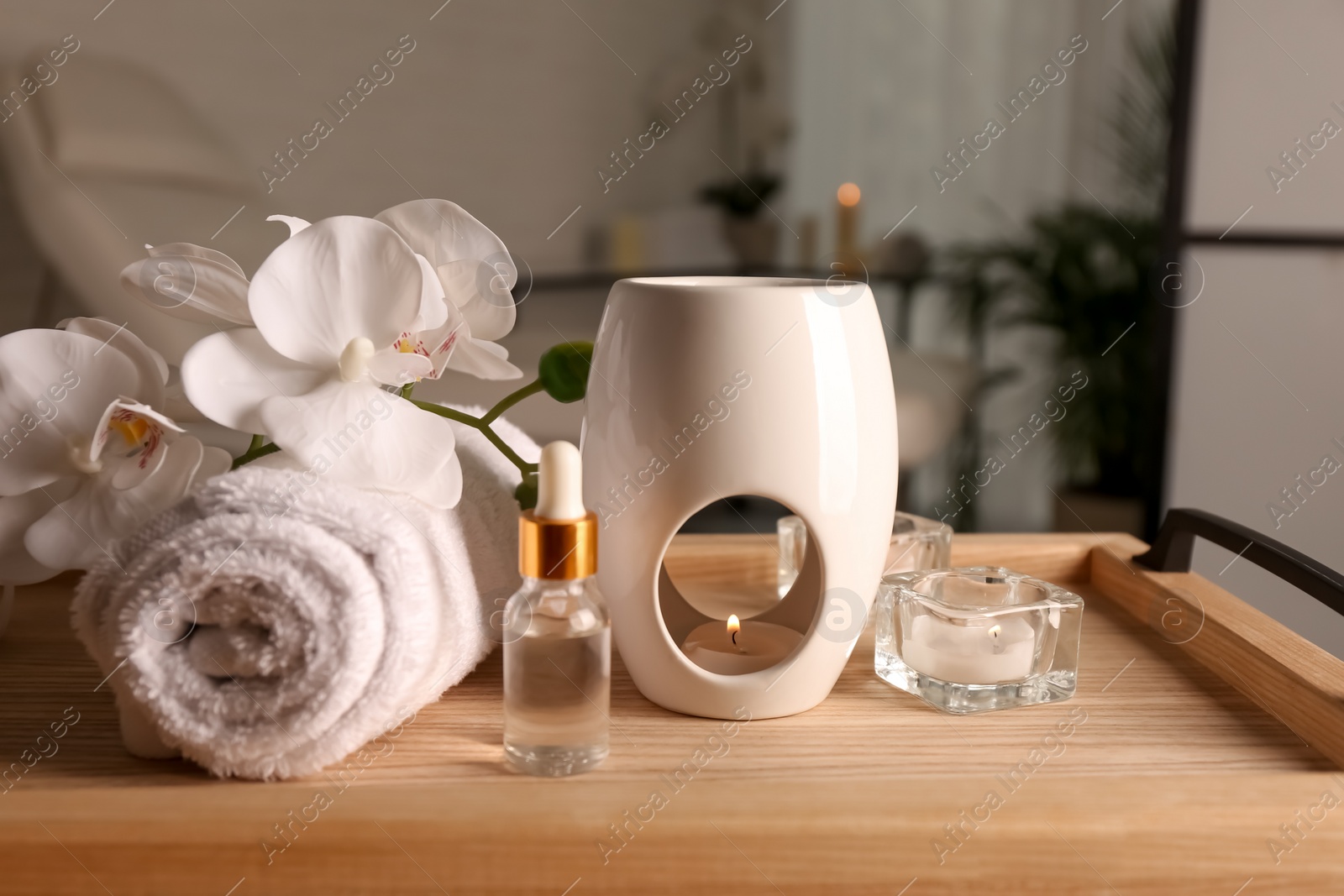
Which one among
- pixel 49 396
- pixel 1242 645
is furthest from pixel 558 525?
pixel 1242 645

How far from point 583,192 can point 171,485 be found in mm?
810

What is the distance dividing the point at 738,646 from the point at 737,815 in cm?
13

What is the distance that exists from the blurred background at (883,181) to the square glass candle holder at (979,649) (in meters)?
0.55

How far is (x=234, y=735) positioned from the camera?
13.4 inches

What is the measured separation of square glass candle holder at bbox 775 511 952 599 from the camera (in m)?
0.58

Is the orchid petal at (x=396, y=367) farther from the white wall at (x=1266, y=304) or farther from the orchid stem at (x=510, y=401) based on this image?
the white wall at (x=1266, y=304)

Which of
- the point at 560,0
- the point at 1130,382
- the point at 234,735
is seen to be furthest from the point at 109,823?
the point at 1130,382

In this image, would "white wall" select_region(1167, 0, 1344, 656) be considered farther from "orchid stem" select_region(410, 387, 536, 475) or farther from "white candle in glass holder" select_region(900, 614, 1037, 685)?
"orchid stem" select_region(410, 387, 536, 475)

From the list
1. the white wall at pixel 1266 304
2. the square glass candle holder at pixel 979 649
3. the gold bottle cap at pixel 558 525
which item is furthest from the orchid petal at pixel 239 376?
the white wall at pixel 1266 304

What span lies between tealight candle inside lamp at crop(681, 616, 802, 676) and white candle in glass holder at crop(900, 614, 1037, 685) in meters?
0.06

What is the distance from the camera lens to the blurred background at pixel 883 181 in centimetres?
99

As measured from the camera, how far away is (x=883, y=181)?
1.27 metres

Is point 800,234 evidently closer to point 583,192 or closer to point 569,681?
point 583,192

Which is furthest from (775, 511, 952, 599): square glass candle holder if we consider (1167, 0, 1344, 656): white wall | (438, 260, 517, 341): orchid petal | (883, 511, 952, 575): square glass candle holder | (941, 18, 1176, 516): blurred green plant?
(1167, 0, 1344, 656): white wall
